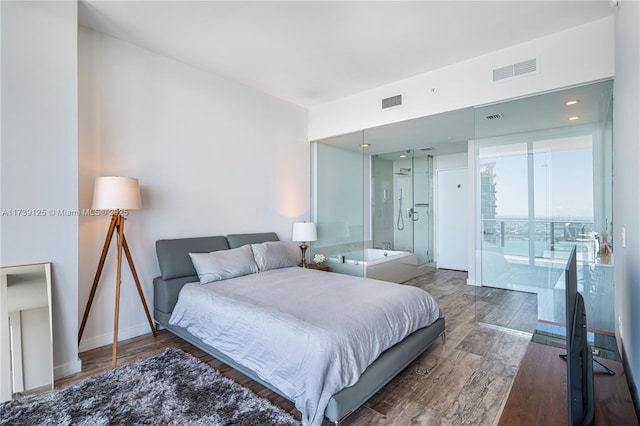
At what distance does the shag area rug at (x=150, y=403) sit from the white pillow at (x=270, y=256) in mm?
1364

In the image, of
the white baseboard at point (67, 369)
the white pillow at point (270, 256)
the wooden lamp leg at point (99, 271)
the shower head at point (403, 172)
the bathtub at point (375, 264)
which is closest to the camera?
the white baseboard at point (67, 369)

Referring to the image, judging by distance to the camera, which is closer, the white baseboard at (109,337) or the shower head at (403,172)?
the white baseboard at (109,337)

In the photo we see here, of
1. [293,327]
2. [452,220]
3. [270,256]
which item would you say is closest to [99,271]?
[270,256]

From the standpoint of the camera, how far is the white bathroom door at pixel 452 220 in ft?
20.7

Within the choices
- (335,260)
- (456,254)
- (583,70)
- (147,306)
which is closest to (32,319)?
(147,306)

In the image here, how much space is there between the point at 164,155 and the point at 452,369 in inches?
138

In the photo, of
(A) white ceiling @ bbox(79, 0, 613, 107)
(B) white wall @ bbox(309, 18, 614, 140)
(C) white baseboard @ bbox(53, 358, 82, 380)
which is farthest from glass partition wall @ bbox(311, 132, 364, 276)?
(C) white baseboard @ bbox(53, 358, 82, 380)

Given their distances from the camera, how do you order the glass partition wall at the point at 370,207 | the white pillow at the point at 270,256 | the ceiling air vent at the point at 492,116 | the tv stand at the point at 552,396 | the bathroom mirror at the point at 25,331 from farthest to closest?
the glass partition wall at the point at 370,207 → the white pillow at the point at 270,256 → the ceiling air vent at the point at 492,116 → the bathroom mirror at the point at 25,331 → the tv stand at the point at 552,396

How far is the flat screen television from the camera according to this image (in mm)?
900

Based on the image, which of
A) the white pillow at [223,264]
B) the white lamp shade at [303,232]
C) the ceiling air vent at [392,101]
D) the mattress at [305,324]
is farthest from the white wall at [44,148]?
the ceiling air vent at [392,101]

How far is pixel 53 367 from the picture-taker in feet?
7.63

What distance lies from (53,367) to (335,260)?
3593mm

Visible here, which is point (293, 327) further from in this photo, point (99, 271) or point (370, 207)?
point (370, 207)

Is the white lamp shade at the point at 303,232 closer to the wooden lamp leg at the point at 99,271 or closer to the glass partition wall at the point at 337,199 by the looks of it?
the glass partition wall at the point at 337,199
